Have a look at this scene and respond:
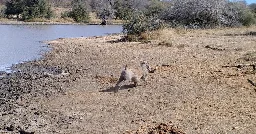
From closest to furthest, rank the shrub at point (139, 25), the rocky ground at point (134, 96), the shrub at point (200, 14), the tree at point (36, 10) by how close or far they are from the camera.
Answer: the rocky ground at point (134, 96)
the shrub at point (139, 25)
the shrub at point (200, 14)
the tree at point (36, 10)

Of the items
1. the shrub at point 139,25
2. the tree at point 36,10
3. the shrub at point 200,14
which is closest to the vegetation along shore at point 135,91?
the shrub at point 139,25

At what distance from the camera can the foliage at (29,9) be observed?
59.0 m

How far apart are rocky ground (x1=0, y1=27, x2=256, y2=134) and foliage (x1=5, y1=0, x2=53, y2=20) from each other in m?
42.7

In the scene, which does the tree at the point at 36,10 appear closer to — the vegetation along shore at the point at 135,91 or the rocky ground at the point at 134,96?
the vegetation along shore at the point at 135,91

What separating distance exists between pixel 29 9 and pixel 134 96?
5079 cm

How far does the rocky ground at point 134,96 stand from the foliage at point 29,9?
140 ft

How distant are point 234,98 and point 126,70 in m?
2.72

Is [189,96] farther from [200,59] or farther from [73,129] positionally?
[200,59]

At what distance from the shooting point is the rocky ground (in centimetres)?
821

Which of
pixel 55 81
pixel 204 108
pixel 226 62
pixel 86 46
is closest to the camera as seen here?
pixel 204 108

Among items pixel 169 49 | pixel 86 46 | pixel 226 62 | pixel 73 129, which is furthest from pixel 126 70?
pixel 86 46

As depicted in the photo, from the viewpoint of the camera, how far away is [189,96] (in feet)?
33.6

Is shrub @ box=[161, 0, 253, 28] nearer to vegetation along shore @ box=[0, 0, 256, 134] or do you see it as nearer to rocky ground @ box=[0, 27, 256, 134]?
vegetation along shore @ box=[0, 0, 256, 134]

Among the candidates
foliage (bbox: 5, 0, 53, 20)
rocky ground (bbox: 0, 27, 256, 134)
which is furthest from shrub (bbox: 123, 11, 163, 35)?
foliage (bbox: 5, 0, 53, 20)
